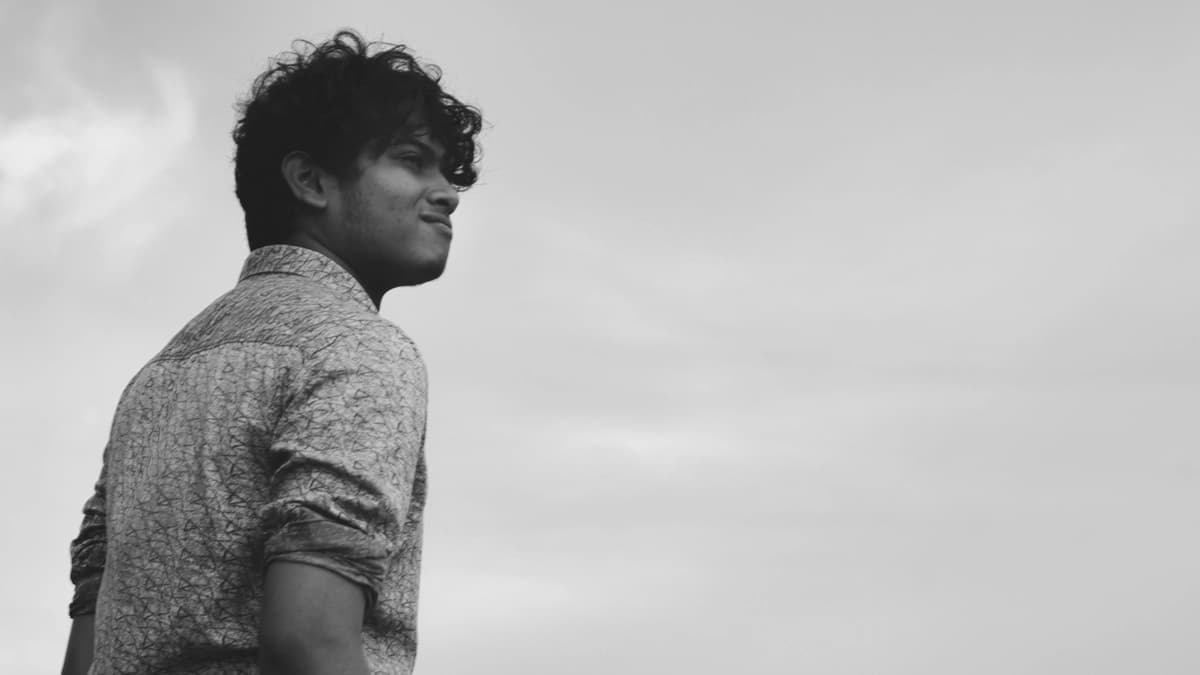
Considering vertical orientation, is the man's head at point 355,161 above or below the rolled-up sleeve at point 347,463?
above

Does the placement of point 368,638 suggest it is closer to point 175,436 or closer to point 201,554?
point 201,554

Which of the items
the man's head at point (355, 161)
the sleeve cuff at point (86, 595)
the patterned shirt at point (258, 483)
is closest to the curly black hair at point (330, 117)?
the man's head at point (355, 161)

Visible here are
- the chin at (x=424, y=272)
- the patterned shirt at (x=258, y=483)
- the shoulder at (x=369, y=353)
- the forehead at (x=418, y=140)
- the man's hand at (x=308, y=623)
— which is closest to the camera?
the man's hand at (x=308, y=623)

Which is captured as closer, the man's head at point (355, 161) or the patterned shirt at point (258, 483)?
the patterned shirt at point (258, 483)

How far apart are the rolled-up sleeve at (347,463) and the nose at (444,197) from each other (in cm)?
77

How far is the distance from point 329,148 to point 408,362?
953 mm

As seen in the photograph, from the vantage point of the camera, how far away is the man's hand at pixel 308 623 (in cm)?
279

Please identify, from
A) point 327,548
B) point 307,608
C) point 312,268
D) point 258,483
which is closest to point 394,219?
point 312,268

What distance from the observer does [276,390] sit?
10.2ft

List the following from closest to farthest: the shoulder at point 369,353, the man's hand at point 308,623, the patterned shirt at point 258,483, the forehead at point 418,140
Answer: the man's hand at point 308,623 → the patterned shirt at point 258,483 → the shoulder at point 369,353 → the forehead at point 418,140

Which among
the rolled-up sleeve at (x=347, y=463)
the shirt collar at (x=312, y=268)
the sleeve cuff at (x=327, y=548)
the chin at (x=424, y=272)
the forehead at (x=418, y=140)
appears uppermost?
the forehead at (x=418, y=140)

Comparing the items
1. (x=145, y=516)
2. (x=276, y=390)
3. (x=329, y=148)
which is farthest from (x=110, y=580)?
(x=329, y=148)

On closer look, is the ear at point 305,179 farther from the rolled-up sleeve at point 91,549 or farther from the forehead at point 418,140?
the rolled-up sleeve at point 91,549

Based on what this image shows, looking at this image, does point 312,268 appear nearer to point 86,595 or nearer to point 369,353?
point 369,353
